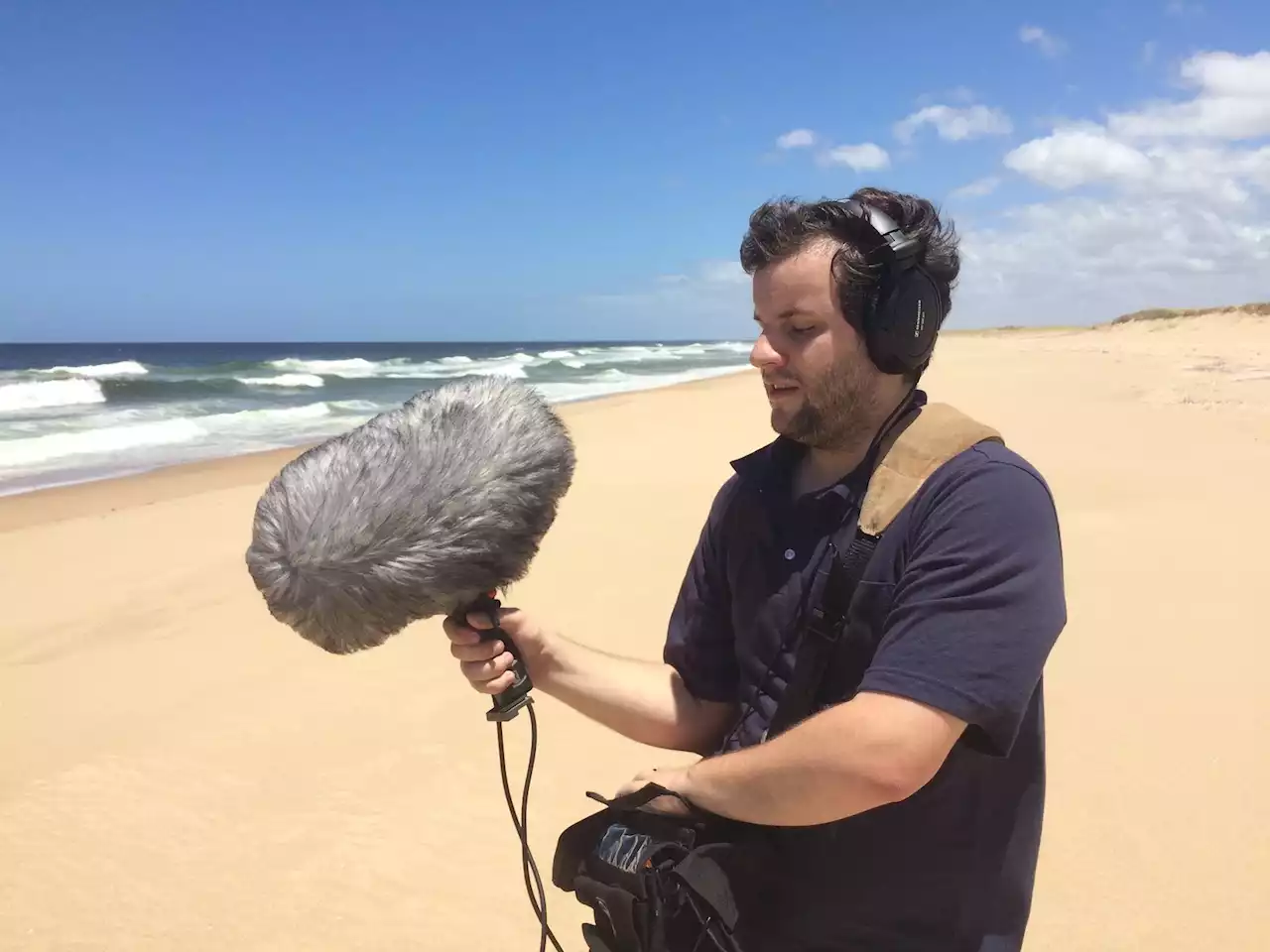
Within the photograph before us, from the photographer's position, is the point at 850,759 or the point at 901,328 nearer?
the point at 850,759

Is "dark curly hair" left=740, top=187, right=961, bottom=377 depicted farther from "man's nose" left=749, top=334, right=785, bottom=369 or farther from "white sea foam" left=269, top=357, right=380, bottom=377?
"white sea foam" left=269, top=357, right=380, bottom=377

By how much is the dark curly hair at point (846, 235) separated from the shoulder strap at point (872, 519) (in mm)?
208

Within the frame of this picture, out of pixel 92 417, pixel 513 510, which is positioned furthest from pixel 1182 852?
pixel 92 417

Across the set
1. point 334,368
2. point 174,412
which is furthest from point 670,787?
point 334,368

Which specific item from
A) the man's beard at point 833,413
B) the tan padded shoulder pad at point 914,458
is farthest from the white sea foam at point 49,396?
the tan padded shoulder pad at point 914,458

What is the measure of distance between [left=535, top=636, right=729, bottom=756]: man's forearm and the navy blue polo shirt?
0.15m

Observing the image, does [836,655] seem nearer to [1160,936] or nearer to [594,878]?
[594,878]

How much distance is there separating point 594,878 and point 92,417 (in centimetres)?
2267

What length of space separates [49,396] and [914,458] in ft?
99.2

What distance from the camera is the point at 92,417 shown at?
20453 millimetres

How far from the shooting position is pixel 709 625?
70.5 inches

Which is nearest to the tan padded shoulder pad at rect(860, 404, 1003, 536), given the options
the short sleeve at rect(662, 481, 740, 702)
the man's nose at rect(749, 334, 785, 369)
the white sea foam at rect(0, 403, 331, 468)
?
the man's nose at rect(749, 334, 785, 369)

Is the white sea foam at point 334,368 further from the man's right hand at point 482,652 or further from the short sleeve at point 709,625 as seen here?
the man's right hand at point 482,652

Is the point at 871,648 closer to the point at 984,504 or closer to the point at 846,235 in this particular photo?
the point at 984,504
